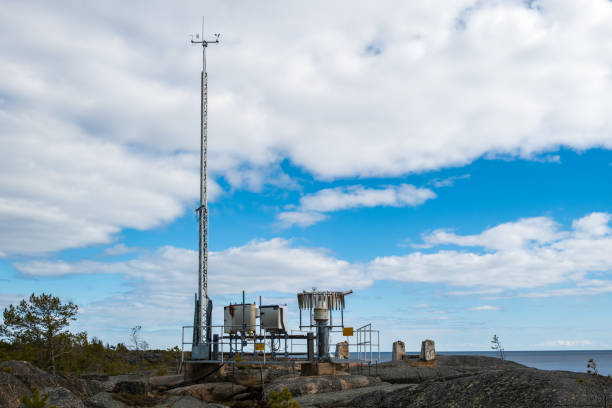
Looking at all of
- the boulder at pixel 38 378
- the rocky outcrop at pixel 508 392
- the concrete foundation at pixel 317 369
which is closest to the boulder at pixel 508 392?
the rocky outcrop at pixel 508 392

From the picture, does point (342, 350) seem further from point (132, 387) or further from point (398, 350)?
point (132, 387)

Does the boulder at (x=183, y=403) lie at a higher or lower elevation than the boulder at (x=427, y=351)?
lower

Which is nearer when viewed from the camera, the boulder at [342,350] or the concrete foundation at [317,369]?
the concrete foundation at [317,369]

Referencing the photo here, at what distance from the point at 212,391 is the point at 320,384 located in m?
6.23

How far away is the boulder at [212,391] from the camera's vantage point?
2178cm

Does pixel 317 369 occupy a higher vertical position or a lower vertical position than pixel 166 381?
→ higher

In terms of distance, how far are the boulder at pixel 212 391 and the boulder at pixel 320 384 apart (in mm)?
4395

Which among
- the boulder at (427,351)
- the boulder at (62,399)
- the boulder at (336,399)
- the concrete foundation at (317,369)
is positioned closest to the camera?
the boulder at (336,399)

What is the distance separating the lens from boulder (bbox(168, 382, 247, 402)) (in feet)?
71.5

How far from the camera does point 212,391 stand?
72.6 feet

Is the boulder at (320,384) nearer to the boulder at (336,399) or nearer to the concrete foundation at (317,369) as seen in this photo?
the boulder at (336,399)

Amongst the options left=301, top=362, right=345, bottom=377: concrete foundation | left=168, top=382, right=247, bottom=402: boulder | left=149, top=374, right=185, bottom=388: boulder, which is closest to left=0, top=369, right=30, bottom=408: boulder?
left=168, top=382, right=247, bottom=402: boulder

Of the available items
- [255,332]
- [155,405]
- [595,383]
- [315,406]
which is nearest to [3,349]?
[255,332]

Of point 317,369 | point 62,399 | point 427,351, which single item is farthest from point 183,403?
point 427,351
